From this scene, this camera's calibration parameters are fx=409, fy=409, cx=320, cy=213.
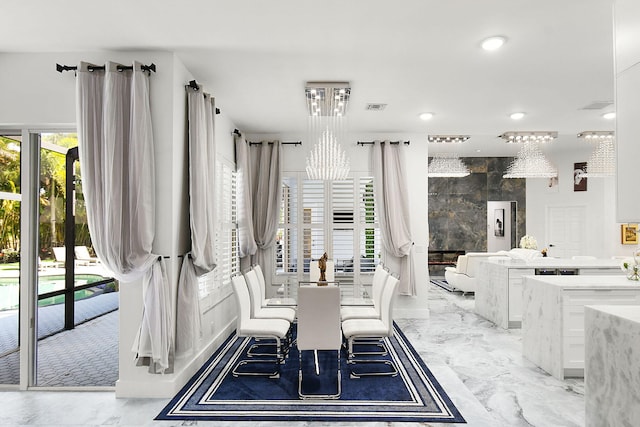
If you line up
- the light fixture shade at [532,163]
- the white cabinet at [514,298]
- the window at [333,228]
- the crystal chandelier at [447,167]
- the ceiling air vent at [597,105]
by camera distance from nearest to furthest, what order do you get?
1. the ceiling air vent at [597,105]
2. the white cabinet at [514,298]
3. the window at [333,228]
4. the light fixture shade at [532,163]
5. the crystal chandelier at [447,167]

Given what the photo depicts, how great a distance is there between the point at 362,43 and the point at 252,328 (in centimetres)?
262

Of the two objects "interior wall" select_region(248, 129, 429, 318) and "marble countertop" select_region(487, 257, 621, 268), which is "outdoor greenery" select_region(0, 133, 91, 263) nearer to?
"interior wall" select_region(248, 129, 429, 318)

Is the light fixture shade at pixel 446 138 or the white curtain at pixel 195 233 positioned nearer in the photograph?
the white curtain at pixel 195 233

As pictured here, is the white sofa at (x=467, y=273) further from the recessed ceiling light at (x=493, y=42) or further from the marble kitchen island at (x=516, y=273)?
the recessed ceiling light at (x=493, y=42)

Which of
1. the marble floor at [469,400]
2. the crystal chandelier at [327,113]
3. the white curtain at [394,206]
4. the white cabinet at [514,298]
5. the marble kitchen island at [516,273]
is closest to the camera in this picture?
the marble floor at [469,400]

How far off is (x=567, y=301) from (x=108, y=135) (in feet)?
13.3

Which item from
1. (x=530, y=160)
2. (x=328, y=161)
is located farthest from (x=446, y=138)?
(x=328, y=161)

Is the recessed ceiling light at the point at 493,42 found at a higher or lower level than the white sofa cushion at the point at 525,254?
higher

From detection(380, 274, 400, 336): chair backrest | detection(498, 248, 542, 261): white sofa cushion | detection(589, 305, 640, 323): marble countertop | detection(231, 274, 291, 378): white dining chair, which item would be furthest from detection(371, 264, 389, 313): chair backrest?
detection(498, 248, 542, 261): white sofa cushion

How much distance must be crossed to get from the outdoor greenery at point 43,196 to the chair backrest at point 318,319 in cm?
239

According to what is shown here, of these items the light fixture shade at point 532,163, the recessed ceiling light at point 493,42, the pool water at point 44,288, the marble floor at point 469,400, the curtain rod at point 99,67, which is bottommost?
the marble floor at point 469,400

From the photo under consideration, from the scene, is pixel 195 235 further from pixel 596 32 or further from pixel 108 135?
pixel 596 32

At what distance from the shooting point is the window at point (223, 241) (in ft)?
14.6

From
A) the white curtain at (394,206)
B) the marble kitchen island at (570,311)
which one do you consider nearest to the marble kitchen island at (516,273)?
the white curtain at (394,206)
